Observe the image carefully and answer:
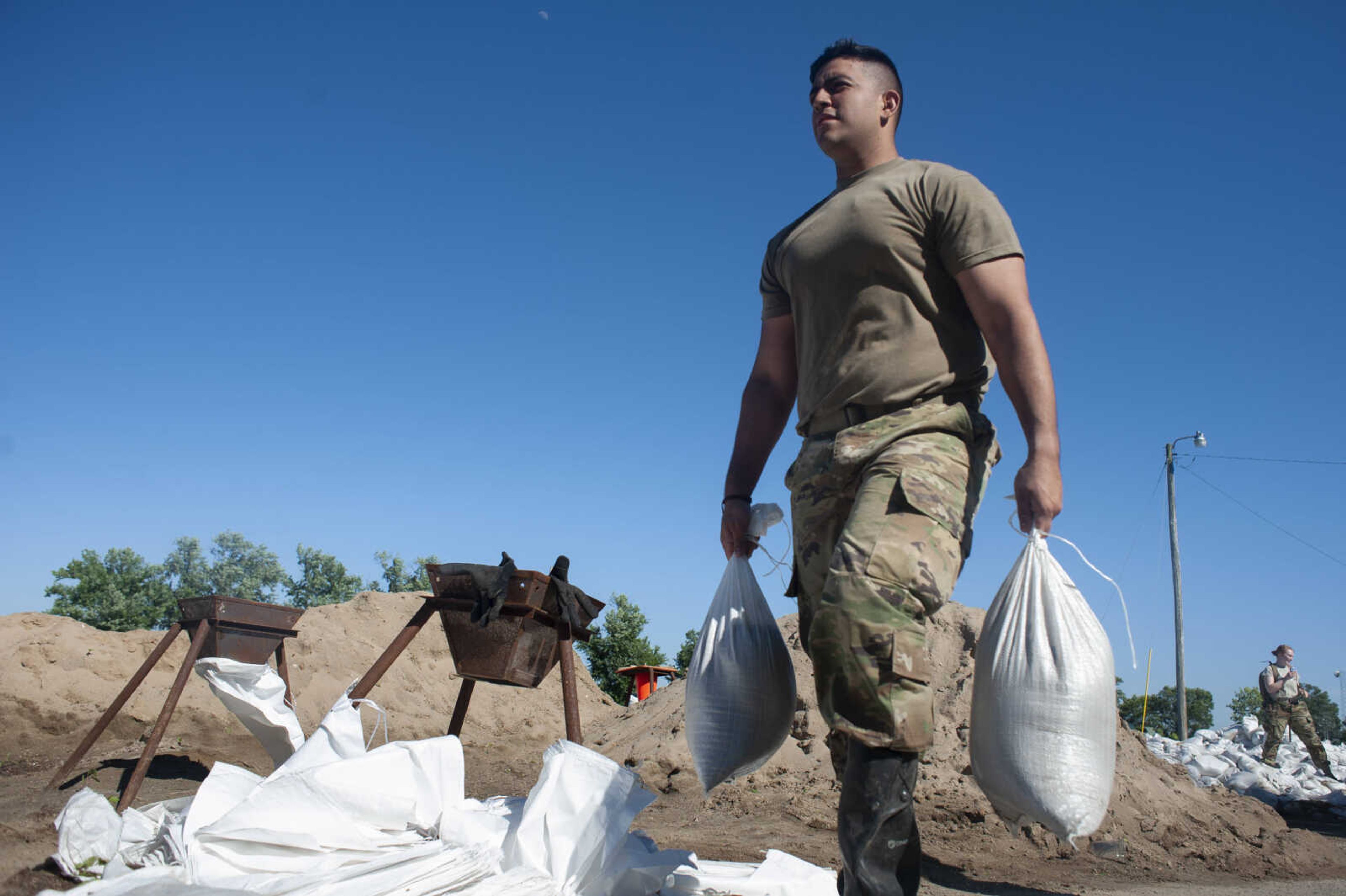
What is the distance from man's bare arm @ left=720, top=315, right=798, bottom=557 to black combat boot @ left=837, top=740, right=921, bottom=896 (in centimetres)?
102

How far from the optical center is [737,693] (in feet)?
6.78

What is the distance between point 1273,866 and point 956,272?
4618 millimetres

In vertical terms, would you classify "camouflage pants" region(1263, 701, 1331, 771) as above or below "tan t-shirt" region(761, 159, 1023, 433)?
below

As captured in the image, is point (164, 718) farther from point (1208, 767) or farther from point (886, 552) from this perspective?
point (1208, 767)

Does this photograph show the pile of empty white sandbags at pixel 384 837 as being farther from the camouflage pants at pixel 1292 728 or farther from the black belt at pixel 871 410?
the camouflage pants at pixel 1292 728

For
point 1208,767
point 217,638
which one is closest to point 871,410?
point 217,638

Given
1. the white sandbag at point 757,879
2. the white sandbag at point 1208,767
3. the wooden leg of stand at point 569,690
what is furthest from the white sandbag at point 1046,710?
the white sandbag at point 1208,767

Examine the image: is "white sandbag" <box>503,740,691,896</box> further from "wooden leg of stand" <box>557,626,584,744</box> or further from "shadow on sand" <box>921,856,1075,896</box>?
"shadow on sand" <box>921,856,1075,896</box>

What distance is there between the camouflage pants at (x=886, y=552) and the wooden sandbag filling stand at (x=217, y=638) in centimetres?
342

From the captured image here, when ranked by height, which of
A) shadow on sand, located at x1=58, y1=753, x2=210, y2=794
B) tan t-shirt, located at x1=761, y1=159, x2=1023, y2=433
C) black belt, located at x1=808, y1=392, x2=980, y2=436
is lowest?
shadow on sand, located at x1=58, y1=753, x2=210, y2=794

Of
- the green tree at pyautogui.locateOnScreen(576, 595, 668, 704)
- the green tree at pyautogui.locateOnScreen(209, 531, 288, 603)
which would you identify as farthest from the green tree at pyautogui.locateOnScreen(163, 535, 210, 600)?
the green tree at pyautogui.locateOnScreen(576, 595, 668, 704)

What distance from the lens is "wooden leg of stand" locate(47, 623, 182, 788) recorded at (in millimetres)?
4820

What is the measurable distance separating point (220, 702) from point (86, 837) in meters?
5.71

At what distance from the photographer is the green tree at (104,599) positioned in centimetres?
2855
